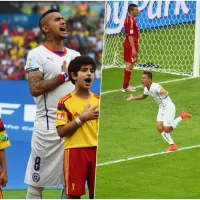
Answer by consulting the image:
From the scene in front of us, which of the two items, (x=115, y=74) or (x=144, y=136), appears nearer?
(x=115, y=74)

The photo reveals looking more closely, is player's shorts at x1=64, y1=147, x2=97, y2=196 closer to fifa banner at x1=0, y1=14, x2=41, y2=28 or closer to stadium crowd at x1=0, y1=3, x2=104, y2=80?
stadium crowd at x1=0, y1=3, x2=104, y2=80

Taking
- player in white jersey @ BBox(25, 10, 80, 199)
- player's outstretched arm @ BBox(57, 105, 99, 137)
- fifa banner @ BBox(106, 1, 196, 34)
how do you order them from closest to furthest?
player's outstretched arm @ BBox(57, 105, 99, 137) → player in white jersey @ BBox(25, 10, 80, 199) → fifa banner @ BBox(106, 1, 196, 34)

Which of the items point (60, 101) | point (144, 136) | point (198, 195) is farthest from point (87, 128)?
point (198, 195)

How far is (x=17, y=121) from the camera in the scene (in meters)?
6.09

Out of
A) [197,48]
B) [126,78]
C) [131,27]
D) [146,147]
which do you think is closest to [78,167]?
[126,78]

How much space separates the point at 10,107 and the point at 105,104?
2.07 meters

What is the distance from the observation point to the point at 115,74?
4109 mm

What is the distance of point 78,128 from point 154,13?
3.74 feet

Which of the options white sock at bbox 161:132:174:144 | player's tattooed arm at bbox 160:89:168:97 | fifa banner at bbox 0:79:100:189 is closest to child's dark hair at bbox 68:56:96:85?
player's tattooed arm at bbox 160:89:168:97

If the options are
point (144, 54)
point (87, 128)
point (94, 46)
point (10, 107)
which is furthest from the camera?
point (94, 46)

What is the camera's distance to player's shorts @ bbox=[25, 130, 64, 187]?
396 centimetres

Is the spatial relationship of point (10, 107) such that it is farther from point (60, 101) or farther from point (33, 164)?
point (60, 101)

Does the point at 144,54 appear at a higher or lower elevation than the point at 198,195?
higher

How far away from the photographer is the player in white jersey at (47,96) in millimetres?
3854
